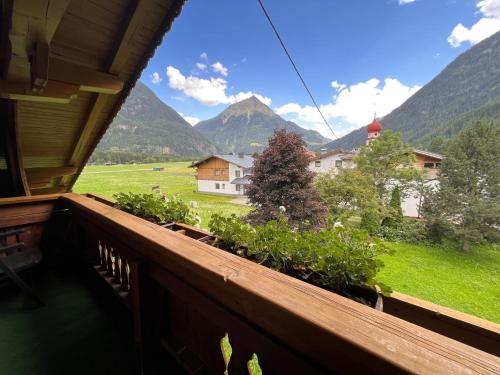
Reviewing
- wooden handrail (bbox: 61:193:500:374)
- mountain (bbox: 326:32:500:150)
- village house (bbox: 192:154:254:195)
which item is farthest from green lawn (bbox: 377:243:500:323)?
mountain (bbox: 326:32:500:150)

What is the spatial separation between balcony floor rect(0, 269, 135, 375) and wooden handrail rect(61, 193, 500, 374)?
39.6 inches

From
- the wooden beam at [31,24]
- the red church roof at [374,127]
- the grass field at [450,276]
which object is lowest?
the grass field at [450,276]

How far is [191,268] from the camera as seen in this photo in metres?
0.75

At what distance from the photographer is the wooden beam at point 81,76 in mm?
1751

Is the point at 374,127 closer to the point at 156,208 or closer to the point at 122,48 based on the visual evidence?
the point at 122,48

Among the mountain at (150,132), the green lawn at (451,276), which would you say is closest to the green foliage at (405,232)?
the green lawn at (451,276)

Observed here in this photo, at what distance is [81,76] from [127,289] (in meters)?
1.71

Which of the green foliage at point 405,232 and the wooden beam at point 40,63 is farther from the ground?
the wooden beam at point 40,63

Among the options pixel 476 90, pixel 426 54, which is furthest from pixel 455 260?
pixel 476 90

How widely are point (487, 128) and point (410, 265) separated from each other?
7164 millimetres

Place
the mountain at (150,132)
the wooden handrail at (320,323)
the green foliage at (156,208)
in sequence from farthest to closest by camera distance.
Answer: the mountain at (150,132) → the green foliage at (156,208) → the wooden handrail at (320,323)

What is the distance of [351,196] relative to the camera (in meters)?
10.6

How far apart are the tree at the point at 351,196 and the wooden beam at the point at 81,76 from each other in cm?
936

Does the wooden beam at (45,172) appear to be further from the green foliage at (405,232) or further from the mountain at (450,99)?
the mountain at (450,99)
